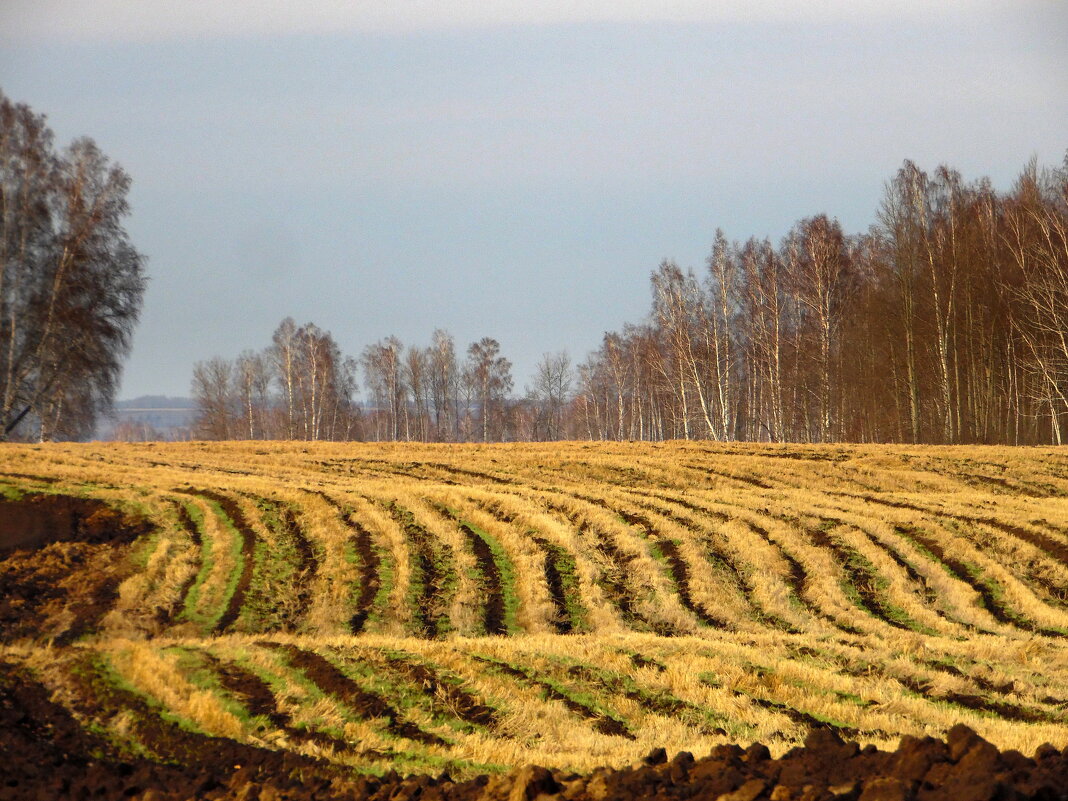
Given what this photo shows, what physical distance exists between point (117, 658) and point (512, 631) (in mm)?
5365

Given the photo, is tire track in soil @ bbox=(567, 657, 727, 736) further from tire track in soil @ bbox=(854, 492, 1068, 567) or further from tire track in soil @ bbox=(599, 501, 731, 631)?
tire track in soil @ bbox=(854, 492, 1068, 567)

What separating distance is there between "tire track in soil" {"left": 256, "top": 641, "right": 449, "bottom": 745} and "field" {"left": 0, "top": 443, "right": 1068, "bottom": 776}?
1.4 inches

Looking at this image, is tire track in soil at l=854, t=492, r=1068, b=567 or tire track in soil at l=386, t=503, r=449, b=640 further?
tire track in soil at l=854, t=492, r=1068, b=567

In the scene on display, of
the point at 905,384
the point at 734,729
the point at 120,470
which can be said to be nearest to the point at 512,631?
the point at 734,729

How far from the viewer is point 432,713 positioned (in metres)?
8.13

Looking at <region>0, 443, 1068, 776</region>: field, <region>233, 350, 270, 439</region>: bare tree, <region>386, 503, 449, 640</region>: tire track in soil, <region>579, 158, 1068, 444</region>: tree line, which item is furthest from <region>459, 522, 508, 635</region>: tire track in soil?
<region>233, 350, 270, 439</region>: bare tree

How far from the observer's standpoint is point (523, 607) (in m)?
13.4

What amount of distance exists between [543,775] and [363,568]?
33.9ft

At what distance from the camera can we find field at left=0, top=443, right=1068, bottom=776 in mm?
7773

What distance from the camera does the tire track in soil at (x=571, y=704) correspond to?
7.75 meters

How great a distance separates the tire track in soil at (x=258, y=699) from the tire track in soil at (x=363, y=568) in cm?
335

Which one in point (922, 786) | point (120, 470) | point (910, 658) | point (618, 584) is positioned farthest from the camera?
point (120, 470)

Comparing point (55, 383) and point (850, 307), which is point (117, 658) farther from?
point (850, 307)

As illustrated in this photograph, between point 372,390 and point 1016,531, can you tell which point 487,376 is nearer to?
point 372,390
